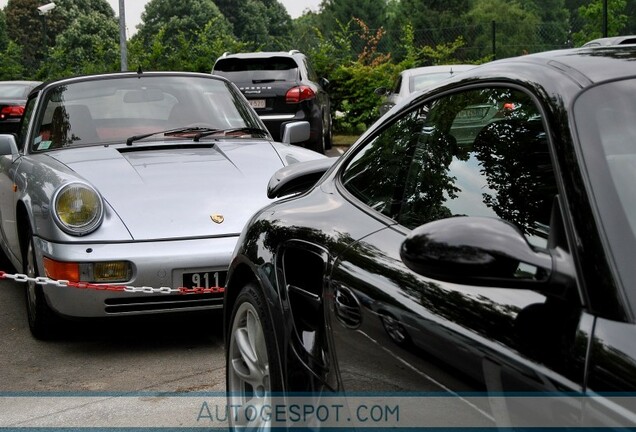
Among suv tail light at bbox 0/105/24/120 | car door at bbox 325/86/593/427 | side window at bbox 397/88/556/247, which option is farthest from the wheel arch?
suv tail light at bbox 0/105/24/120

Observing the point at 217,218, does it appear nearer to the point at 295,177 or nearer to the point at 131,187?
the point at 131,187

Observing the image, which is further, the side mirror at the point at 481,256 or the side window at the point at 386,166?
the side window at the point at 386,166

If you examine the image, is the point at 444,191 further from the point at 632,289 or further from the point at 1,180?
the point at 1,180

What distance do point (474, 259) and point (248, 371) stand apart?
174cm

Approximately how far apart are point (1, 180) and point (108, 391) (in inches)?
112

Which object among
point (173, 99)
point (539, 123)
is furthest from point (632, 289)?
point (173, 99)

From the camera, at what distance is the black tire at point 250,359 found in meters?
3.37

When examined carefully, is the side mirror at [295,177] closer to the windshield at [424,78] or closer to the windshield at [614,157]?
the windshield at [614,157]

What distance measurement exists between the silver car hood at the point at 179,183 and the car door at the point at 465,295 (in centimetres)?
245

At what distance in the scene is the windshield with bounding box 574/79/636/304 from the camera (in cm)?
205

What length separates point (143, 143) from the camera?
6.91 meters

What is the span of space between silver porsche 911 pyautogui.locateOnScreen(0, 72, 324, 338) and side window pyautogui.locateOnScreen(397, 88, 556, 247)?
2.70 m

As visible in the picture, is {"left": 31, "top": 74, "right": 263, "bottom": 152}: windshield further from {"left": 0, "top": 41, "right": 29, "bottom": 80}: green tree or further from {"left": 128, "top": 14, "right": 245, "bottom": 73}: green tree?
Result: {"left": 0, "top": 41, "right": 29, "bottom": 80}: green tree

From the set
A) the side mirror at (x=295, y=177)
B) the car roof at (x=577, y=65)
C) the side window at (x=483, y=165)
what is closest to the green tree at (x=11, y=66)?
the side mirror at (x=295, y=177)
